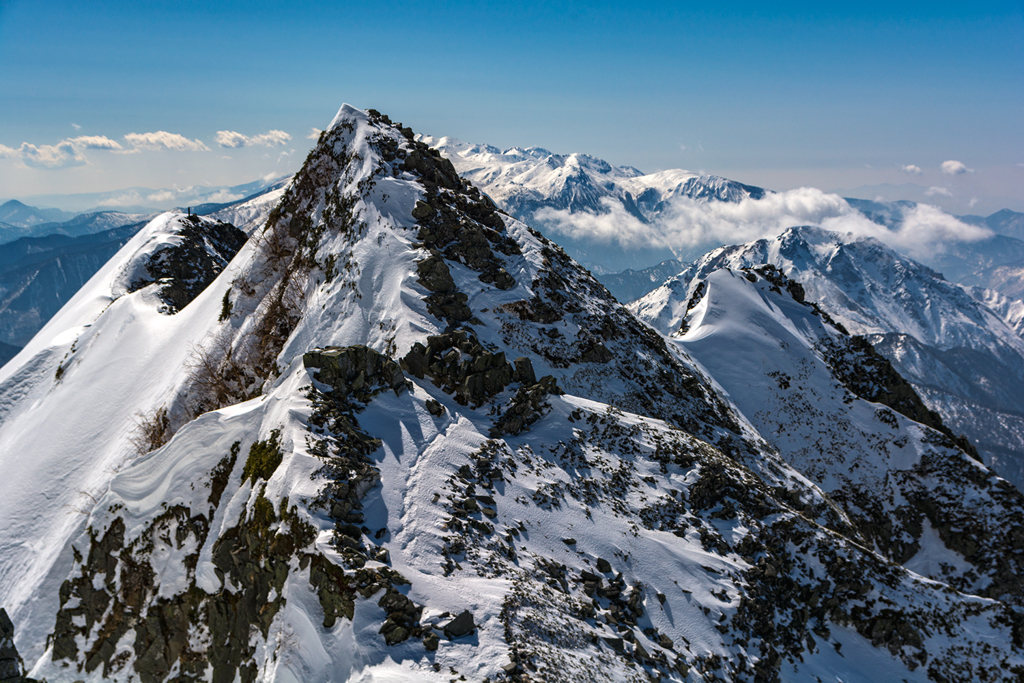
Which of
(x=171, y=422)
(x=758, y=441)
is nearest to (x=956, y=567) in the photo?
(x=758, y=441)

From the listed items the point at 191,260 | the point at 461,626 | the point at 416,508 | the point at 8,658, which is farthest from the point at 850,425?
the point at 191,260

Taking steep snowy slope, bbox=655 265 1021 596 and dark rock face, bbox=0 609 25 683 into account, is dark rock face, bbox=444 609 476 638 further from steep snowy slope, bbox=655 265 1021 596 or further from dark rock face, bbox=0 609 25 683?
steep snowy slope, bbox=655 265 1021 596

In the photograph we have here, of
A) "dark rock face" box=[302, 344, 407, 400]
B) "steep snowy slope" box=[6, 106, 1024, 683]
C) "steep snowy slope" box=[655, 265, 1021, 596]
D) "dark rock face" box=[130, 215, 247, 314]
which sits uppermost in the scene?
"dark rock face" box=[130, 215, 247, 314]

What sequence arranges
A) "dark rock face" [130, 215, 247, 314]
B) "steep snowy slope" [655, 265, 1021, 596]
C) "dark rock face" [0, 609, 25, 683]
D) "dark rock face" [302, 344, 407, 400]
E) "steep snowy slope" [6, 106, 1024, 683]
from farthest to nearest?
1. "dark rock face" [130, 215, 247, 314]
2. "steep snowy slope" [655, 265, 1021, 596]
3. "dark rock face" [302, 344, 407, 400]
4. "steep snowy slope" [6, 106, 1024, 683]
5. "dark rock face" [0, 609, 25, 683]

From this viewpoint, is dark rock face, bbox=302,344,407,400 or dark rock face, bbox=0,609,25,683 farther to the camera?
dark rock face, bbox=302,344,407,400

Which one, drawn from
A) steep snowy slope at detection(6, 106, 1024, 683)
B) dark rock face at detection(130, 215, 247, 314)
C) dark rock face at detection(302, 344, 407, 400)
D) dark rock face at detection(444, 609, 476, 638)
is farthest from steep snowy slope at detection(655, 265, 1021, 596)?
dark rock face at detection(130, 215, 247, 314)

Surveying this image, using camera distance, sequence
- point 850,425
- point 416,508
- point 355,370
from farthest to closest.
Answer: point 850,425
point 355,370
point 416,508

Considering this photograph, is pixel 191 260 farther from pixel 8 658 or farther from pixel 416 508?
pixel 8 658

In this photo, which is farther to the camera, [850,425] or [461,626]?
[850,425]
